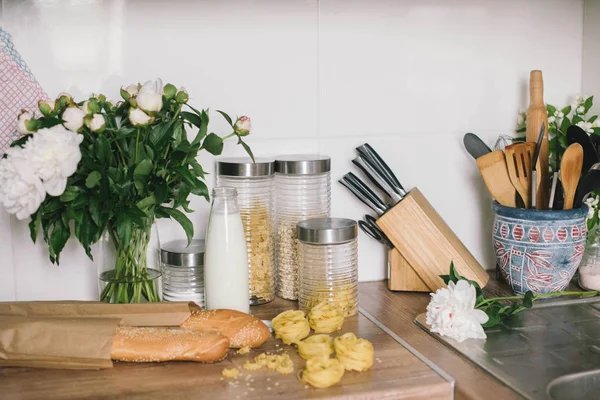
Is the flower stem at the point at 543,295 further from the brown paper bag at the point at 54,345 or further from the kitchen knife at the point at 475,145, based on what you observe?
the brown paper bag at the point at 54,345

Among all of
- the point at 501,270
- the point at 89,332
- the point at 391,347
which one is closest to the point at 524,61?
the point at 501,270

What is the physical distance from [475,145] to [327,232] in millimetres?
409

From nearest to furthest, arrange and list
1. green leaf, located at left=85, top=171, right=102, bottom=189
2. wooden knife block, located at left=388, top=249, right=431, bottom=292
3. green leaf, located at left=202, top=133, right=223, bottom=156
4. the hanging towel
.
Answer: green leaf, located at left=85, top=171, right=102, bottom=189
green leaf, located at left=202, top=133, right=223, bottom=156
the hanging towel
wooden knife block, located at left=388, top=249, right=431, bottom=292

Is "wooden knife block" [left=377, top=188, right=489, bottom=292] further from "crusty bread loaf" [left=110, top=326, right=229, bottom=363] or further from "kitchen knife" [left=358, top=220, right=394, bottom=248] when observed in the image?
"crusty bread loaf" [left=110, top=326, right=229, bottom=363]

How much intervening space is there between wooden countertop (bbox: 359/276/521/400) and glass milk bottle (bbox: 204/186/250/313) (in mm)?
272

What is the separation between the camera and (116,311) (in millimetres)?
1194

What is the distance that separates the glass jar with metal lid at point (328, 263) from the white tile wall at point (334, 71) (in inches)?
9.2

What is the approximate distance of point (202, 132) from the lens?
1265 millimetres

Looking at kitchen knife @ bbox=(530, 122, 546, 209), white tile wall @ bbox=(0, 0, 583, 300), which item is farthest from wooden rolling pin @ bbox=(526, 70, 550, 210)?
white tile wall @ bbox=(0, 0, 583, 300)

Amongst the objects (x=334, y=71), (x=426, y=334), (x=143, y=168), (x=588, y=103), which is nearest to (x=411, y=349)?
(x=426, y=334)

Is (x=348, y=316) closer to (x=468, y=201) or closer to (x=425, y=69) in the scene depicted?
Answer: (x=468, y=201)

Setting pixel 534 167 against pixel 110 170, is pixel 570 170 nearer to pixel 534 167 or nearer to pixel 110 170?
pixel 534 167

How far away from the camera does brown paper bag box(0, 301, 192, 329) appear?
1188 millimetres

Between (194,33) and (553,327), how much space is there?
870 millimetres
